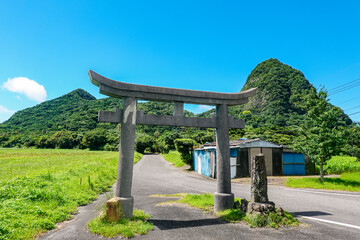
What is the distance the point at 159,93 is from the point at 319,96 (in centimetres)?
1394

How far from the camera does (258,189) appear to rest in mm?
6230

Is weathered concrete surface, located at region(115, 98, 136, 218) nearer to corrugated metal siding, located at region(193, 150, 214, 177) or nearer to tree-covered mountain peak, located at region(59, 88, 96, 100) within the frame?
corrugated metal siding, located at region(193, 150, 214, 177)

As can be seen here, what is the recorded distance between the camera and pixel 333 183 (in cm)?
1323

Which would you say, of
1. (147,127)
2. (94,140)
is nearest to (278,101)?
(147,127)

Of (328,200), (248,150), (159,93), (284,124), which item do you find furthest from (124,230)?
(284,124)

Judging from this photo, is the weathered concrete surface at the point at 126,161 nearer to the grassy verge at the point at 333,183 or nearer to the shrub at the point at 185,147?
the grassy verge at the point at 333,183

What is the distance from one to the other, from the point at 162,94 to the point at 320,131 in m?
12.9

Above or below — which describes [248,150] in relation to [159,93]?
below

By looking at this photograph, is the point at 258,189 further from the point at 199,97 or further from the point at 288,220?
the point at 199,97

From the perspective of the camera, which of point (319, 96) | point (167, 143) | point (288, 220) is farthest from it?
point (167, 143)

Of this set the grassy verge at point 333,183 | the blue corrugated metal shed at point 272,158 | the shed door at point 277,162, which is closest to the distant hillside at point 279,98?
the blue corrugated metal shed at point 272,158

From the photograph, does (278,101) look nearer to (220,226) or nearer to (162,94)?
(162,94)

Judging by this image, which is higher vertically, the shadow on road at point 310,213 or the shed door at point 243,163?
the shed door at point 243,163

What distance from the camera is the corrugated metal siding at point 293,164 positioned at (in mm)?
18339
